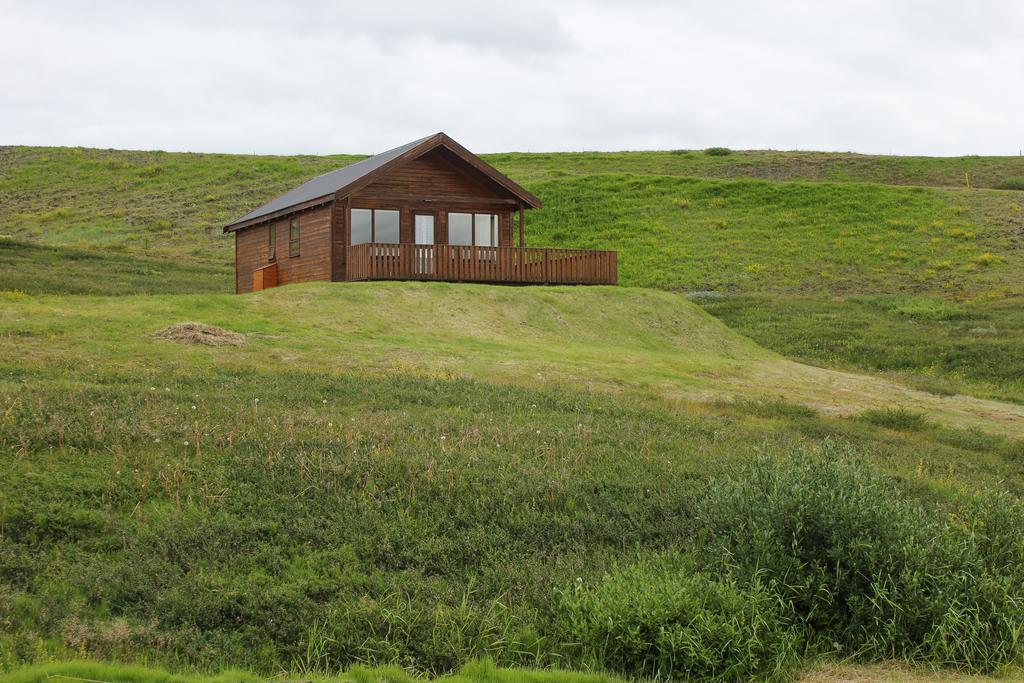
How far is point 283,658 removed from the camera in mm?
8992

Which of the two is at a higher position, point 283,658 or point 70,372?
point 70,372

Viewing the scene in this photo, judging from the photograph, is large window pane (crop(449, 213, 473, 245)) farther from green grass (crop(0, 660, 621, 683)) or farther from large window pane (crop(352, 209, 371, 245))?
green grass (crop(0, 660, 621, 683))

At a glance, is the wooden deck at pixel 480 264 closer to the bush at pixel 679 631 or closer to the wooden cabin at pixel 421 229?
the wooden cabin at pixel 421 229

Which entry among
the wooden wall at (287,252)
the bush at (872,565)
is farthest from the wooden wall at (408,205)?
the bush at (872,565)

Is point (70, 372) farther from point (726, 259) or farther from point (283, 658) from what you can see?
point (726, 259)

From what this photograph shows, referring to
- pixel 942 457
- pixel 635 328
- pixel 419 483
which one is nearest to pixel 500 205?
pixel 635 328

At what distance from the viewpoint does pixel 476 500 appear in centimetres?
1216

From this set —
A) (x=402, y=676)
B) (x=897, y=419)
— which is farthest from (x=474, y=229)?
(x=402, y=676)

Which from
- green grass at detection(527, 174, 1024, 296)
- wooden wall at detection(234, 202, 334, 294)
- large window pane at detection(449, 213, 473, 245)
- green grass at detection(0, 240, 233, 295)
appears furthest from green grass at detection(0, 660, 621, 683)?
green grass at detection(527, 174, 1024, 296)

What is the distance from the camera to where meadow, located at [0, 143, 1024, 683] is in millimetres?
9125

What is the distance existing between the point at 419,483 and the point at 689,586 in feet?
13.6

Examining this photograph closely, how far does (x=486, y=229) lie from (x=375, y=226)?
4.40 meters

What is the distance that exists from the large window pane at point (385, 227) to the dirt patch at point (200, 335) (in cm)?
1292

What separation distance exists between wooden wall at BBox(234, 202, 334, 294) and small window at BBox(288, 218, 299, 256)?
199mm
